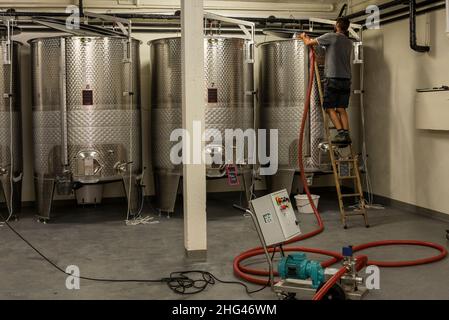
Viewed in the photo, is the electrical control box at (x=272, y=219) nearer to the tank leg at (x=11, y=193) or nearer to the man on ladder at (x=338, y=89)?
the man on ladder at (x=338, y=89)

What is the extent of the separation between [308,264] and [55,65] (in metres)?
3.65

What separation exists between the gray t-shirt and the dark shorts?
6 cm

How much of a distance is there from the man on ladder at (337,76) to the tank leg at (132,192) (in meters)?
2.19

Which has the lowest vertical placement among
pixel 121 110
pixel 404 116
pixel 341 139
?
pixel 341 139

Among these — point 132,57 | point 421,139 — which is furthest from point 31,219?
point 421,139

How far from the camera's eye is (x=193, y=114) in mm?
3961

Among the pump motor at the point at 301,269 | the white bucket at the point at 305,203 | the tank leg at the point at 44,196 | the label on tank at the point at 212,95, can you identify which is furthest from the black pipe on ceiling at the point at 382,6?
the tank leg at the point at 44,196

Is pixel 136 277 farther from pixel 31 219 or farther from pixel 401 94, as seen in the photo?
pixel 401 94

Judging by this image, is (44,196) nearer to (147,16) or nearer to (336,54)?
(147,16)

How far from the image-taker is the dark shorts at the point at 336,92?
554 cm

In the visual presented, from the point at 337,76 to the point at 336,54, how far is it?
0.74ft

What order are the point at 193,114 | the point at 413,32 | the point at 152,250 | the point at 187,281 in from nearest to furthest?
the point at 187,281 → the point at 193,114 → the point at 152,250 → the point at 413,32

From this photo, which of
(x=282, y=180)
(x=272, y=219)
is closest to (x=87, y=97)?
(x=282, y=180)

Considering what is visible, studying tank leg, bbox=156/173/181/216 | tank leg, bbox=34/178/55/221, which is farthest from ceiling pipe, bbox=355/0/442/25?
tank leg, bbox=34/178/55/221
